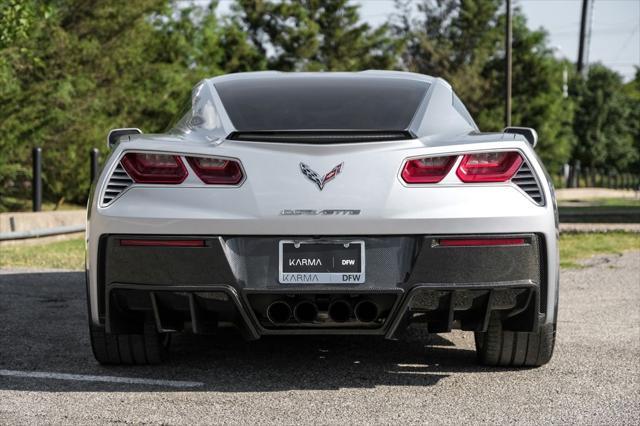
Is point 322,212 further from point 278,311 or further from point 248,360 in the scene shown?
point 248,360

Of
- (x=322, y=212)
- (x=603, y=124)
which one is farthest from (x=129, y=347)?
(x=603, y=124)

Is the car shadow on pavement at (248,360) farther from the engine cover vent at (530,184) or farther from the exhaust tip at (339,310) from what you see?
the engine cover vent at (530,184)

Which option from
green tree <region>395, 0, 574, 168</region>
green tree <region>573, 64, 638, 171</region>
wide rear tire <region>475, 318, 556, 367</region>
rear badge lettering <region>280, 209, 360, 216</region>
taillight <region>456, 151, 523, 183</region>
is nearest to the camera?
rear badge lettering <region>280, 209, 360, 216</region>

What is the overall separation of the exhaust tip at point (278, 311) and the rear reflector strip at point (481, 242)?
0.71 metres

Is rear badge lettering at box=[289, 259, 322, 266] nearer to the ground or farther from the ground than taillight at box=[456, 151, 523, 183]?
nearer to the ground

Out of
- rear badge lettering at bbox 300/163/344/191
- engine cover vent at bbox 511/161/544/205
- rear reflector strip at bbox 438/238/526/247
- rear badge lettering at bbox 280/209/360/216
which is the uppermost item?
rear badge lettering at bbox 300/163/344/191

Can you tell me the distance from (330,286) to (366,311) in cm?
21

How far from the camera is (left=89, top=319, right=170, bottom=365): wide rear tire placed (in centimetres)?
498

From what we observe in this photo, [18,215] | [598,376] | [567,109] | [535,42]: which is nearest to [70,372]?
[598,376]

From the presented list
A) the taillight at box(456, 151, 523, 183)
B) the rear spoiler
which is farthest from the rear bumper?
the rear spoiler

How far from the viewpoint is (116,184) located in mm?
4617

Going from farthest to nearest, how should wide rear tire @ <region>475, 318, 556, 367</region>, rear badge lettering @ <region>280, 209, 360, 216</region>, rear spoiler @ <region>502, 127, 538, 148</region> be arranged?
rear spoiler @ <region>502, 127, 538, 148</region>, wide rear tire @ <region>475, 318, 556, 367</region>, rear badge lettering @ <region>280, 209, 360, 216</region>

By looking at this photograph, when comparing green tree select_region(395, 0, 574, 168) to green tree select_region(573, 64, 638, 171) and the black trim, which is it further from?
the black trim

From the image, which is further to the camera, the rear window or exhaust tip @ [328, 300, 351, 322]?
the rear window
